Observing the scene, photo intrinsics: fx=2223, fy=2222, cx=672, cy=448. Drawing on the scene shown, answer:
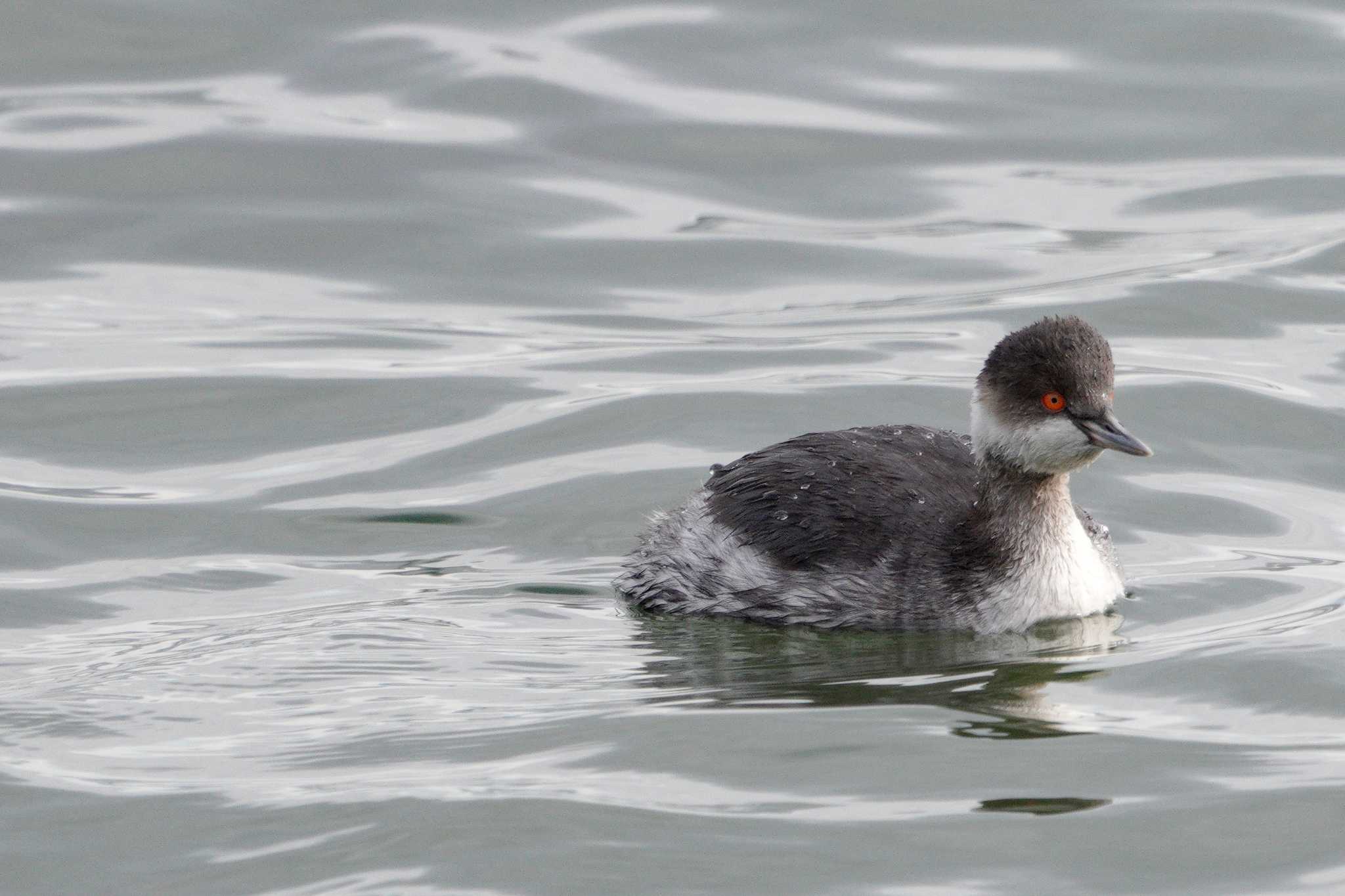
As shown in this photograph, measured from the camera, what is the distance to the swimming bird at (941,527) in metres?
8.33

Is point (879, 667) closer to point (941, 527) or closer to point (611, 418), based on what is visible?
point (941, 527)

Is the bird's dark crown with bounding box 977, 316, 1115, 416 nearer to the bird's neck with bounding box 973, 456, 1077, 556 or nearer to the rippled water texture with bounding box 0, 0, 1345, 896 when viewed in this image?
→ the bird's neck with bounding box 973, 456, 1077, 556

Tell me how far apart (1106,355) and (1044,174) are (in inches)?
308

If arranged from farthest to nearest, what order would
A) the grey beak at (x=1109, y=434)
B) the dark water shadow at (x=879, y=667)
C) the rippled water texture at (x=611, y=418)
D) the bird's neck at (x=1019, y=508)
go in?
the bird's neck at (x=1019, y=508) → the grey beak at (x=1109, y=434) → the dark water shadow at (x=879, y=667) → the rippled water texture at (x=611, y=418)

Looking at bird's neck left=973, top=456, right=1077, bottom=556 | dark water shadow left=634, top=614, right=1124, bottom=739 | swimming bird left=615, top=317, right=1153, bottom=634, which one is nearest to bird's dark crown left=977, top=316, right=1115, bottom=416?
swimming bird left=615, top=317, right=1153, bottom=634

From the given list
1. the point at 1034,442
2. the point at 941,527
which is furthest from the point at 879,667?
the point at 1034,442

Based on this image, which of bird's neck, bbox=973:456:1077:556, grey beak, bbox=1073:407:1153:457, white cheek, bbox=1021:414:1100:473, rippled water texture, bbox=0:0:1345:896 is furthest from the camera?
bird's neck, bbox=973:456:1077:556

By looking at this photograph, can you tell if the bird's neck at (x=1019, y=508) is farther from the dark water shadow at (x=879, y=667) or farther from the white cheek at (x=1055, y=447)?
the dark water shadow at (x=879, y=667)

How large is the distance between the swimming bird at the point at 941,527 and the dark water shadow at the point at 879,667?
0.08 metres

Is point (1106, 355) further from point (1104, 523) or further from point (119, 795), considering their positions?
point (119, 795)

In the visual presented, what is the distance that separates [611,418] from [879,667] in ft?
12.1

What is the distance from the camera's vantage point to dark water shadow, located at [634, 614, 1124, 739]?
749 centimetres

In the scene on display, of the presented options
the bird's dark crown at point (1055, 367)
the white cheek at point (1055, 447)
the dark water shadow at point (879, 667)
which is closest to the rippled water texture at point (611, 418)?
the dark water shadow at point (879, 667)

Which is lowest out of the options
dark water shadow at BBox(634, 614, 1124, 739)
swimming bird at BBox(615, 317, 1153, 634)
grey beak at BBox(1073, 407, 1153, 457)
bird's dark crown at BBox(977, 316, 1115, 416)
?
dark water shadow at BBox(634, 614, 1124, 739)
